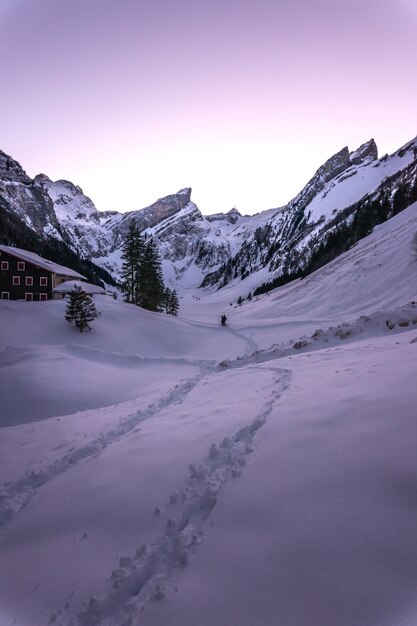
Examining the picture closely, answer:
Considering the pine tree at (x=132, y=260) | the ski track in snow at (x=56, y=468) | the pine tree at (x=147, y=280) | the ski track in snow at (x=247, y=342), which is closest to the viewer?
the ski track in snow at (x=56, y=468)

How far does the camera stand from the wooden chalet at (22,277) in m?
42.9

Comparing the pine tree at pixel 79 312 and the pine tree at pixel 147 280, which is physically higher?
the pine tree at pixel 147 280

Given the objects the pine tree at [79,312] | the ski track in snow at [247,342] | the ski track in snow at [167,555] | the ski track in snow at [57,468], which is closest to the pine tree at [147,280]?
the ski track in snow at [247,342]

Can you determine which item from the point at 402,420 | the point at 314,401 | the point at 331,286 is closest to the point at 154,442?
the point at 314,401

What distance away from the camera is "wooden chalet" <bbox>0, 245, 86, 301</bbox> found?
141 feet

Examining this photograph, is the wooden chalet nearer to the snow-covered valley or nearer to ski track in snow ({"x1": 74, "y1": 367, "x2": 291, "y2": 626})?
the snow-covered valley

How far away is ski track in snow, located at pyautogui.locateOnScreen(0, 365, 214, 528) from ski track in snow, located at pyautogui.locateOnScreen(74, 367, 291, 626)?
272 cm

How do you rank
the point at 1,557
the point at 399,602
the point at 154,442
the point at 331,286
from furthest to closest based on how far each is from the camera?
the point at 331,286 → the point at 154,442 → the point at 1,557 → the point at 399,602

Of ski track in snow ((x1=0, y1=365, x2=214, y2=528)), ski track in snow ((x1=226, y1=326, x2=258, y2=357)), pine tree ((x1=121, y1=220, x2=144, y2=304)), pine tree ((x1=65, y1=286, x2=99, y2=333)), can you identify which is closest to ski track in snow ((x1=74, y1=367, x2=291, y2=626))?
ski track in snow ((x1=0, y1=365, x2=214, y2=528))

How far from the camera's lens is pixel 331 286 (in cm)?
4134

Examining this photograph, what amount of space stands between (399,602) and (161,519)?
2.67 m

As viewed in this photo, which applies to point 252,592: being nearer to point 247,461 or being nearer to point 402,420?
point 247,461

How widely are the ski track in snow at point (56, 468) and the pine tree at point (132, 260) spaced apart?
34150 millimetres

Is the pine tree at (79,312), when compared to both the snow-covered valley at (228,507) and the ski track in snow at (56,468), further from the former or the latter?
the ski track in snow at (56,468)
